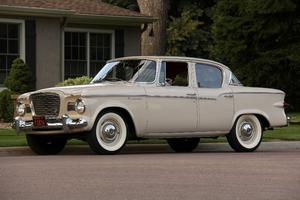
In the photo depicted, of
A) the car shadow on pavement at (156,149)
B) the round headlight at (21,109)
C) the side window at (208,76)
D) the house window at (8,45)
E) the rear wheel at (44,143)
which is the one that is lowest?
the car shadow on pavement at (156,149)

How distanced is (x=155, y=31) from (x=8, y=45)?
5.64 meters

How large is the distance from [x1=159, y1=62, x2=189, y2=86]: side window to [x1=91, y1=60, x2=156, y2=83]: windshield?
22cm

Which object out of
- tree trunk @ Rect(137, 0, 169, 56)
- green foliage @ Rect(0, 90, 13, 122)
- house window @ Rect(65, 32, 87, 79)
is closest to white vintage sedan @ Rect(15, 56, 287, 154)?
green foliage @ Rect(0, 90, 13, 122)

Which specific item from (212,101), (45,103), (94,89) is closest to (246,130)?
(212,101)

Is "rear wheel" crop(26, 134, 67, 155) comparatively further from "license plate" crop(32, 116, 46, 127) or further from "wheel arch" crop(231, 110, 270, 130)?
"wheel arch" crop(231, 110, 270, 130)

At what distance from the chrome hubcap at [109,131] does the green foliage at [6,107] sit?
773 cm

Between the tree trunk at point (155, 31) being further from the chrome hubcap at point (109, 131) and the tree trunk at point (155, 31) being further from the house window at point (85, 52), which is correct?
the chrome hubcap at point (109, 131)

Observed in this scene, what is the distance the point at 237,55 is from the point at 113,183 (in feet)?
68.6

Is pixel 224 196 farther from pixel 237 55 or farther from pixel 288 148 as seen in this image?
pixel 237 55

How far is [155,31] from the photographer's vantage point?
24578 millimetres

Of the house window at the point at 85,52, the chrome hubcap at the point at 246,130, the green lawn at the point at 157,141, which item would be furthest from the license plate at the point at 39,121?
the house window at the point at 85,52

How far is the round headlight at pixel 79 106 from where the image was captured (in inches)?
480

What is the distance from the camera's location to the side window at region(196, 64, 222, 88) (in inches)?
550

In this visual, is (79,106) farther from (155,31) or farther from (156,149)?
(155,31)
